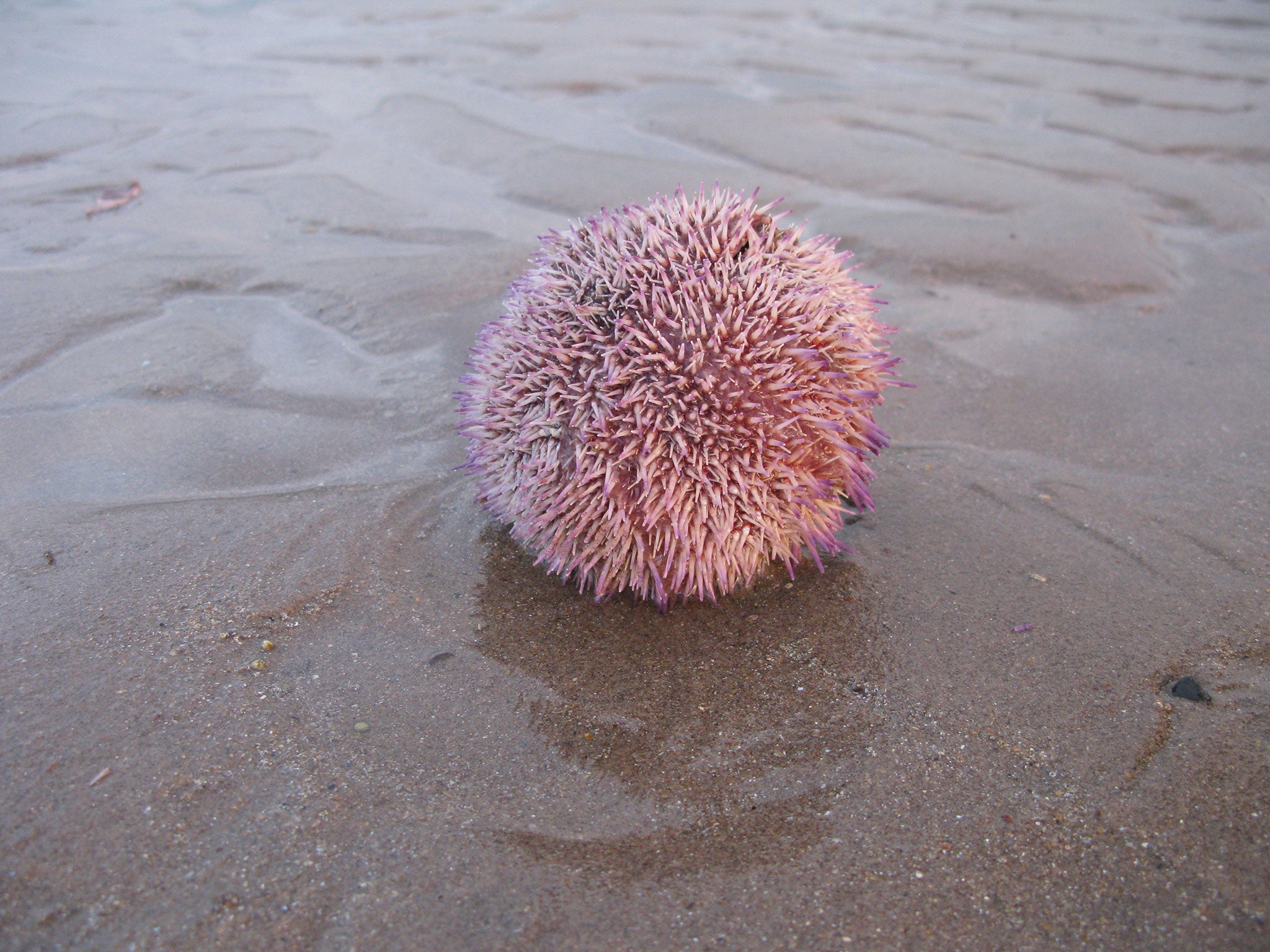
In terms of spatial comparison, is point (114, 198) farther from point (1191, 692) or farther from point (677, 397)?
point (1191, 692)

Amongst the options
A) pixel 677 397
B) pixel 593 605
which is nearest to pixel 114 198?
pixel 593 605

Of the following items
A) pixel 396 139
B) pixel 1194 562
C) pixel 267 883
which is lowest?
pixel 267 883

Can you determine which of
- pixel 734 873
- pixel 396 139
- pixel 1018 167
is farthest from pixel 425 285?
pixel 1018 167

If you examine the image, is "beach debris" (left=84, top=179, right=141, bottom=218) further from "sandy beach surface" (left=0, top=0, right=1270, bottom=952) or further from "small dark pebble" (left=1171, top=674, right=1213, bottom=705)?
"small dark pebble" (left=1171, top=674, right=1213, bottom=705)

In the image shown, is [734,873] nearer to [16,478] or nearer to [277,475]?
[277,475]

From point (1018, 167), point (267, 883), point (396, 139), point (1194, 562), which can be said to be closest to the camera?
point (267, 883)

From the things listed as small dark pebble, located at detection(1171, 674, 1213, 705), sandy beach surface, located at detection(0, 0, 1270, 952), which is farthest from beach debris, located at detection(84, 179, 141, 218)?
small dark pebble, located at detection(1171, 674, 1213, 705)

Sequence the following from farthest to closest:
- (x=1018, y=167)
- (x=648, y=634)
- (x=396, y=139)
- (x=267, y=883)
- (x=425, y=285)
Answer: (x=396, y=139) → (x=1018, y=167) → (x=425, y=285) → (x=648, y=634) → (x=267, y=883)
